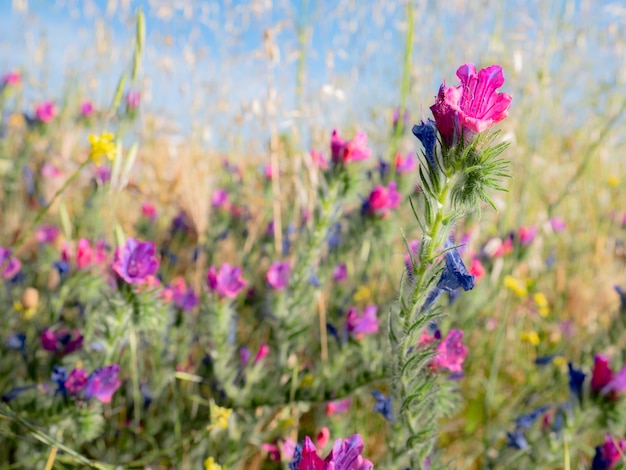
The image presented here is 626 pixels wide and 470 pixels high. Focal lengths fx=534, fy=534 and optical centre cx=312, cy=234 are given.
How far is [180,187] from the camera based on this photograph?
2.82 m

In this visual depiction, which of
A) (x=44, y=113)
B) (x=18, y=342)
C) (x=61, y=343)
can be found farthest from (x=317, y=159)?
(x=44, y=113)

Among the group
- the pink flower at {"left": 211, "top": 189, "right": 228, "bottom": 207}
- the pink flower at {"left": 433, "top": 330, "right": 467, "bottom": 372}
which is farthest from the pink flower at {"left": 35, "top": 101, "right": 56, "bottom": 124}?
the pink flower at {"left": 433, "top": 330, "right": 467, "bottom": 372}

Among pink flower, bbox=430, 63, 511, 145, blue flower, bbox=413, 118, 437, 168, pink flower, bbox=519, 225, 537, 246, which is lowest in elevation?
pink flower, bbox=519, 225, 537, 246

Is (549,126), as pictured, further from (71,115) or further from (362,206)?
(71,115)

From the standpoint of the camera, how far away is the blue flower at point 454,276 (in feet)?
2.93

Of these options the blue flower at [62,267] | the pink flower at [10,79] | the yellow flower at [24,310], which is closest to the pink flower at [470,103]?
the blue flower at [62,267]

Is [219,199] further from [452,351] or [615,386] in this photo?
[615,386]

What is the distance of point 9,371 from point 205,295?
3.04ft

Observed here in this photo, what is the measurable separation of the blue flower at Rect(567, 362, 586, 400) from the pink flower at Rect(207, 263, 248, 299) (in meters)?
1.09

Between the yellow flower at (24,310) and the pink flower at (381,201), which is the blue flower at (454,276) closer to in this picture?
the pink flower at (381,201)

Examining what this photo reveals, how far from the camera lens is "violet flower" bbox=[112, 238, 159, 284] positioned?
1541 mm

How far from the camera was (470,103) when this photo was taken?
0.91 metres

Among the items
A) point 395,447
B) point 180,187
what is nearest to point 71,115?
point 180,187

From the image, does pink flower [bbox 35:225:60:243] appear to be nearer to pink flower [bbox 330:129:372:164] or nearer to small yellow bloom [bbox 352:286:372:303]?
small yellow bloom [bbox 352:286:372:303]
